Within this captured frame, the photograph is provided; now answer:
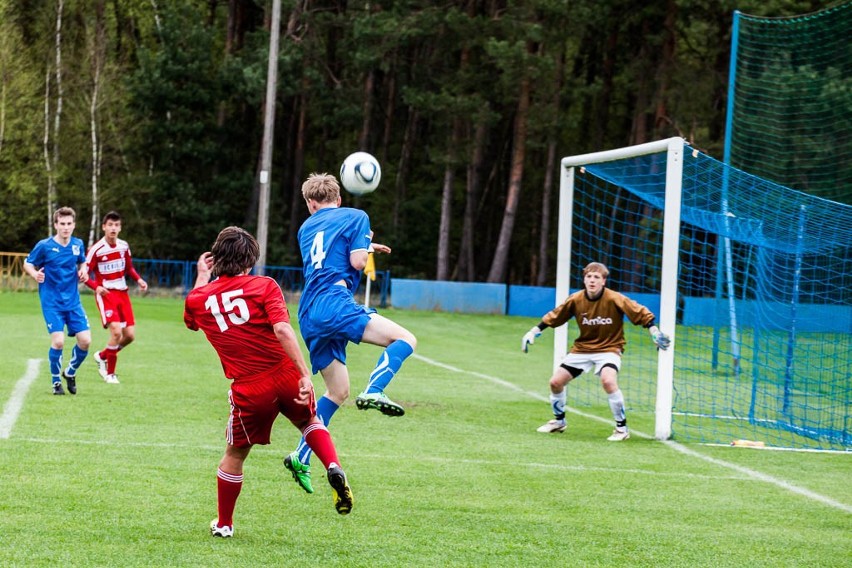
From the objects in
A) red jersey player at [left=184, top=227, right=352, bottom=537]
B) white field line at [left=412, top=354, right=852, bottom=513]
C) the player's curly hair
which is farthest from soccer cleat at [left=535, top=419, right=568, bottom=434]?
the player's curly hair

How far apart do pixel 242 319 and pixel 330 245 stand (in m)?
1.53

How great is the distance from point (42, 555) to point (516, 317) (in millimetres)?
30200

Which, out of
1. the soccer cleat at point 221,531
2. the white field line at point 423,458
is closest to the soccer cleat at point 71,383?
the white field line at point 423,458

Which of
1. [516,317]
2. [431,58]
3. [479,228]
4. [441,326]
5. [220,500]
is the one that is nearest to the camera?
[220,500]

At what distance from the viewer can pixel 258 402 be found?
19.0 ft

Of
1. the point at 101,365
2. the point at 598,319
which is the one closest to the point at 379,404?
the point at 598,319

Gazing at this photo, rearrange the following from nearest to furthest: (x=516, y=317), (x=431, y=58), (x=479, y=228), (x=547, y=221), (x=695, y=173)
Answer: (x=695, y=173), (x=516, y=317), (x=431, y=58), (x=547, y=221), (x=479, y=228)

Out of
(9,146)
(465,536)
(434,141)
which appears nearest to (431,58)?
(434,141)

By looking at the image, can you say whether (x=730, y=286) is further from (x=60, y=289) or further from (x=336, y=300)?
(x=336, y=300)

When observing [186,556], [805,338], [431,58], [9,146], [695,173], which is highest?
[431,58]

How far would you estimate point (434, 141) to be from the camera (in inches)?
1959

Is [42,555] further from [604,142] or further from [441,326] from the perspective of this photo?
[604,142]

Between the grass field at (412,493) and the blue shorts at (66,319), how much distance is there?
764mm

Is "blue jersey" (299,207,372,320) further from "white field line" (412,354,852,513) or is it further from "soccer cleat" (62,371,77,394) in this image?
"soccer cleat" (62,371,77,394)
